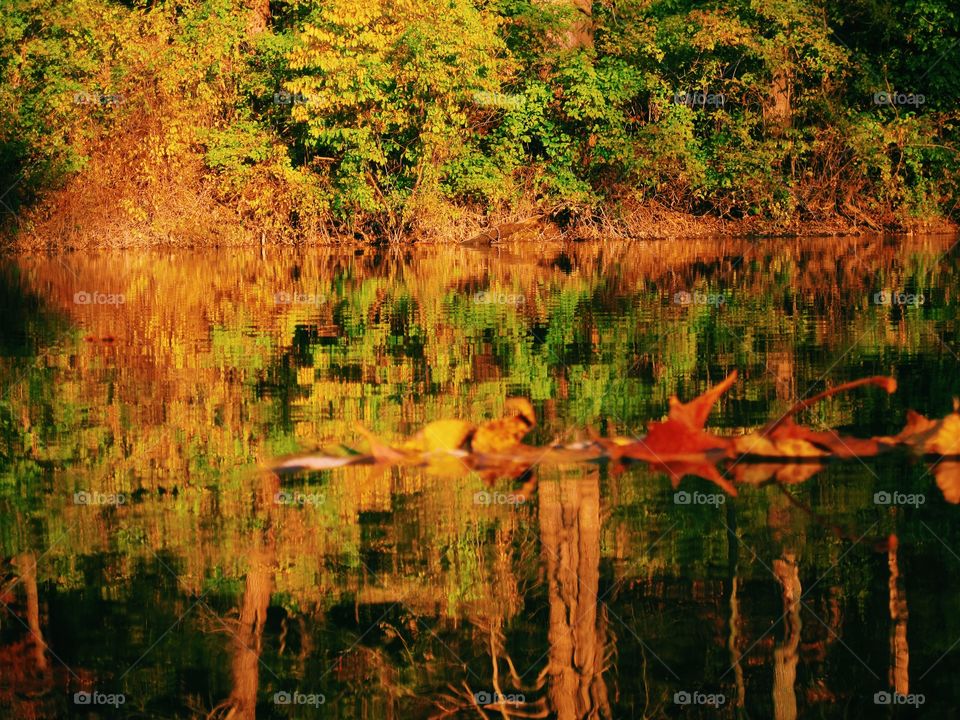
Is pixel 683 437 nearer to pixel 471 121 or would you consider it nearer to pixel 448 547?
pixel 448 547

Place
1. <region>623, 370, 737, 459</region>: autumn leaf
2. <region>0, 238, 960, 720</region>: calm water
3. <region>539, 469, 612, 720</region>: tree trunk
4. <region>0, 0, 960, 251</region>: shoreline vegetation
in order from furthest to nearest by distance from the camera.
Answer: <region>0, 0, 960, 251</region>: shoreline vegetation < <region>623, 370, 737, 459</region>: autumn leaf < <region>0, 238, 960, 720</region>: calm water < <region>539, 469, 612, 720</region>: tree trunk

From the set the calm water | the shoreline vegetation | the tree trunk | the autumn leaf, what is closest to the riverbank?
the shoreline vegetation

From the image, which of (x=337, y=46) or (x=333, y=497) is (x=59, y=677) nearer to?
(x=333, y=497)

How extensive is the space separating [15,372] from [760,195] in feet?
87.5

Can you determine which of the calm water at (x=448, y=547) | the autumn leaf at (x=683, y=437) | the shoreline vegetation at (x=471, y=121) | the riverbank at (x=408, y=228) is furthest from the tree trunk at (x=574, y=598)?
the riverbank at (x=408, y=228)

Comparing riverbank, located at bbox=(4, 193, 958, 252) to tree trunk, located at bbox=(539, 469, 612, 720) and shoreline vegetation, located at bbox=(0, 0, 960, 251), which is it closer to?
shoreline vegetation, located at bbox=(0, 0, 960, 251)

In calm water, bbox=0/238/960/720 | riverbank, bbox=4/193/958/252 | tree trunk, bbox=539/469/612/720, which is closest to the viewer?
tree trunk, bbox=539/469/612/720

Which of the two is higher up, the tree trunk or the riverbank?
the tree trunk

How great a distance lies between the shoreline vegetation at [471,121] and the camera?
34.5 m

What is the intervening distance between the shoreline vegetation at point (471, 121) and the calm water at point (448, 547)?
19.2m

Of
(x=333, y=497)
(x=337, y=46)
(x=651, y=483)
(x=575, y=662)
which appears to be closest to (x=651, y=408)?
(x=651, y=483)

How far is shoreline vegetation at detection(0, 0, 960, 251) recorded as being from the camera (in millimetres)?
34469

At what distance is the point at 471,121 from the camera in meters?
37.7

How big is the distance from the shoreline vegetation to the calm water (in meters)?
19.2
